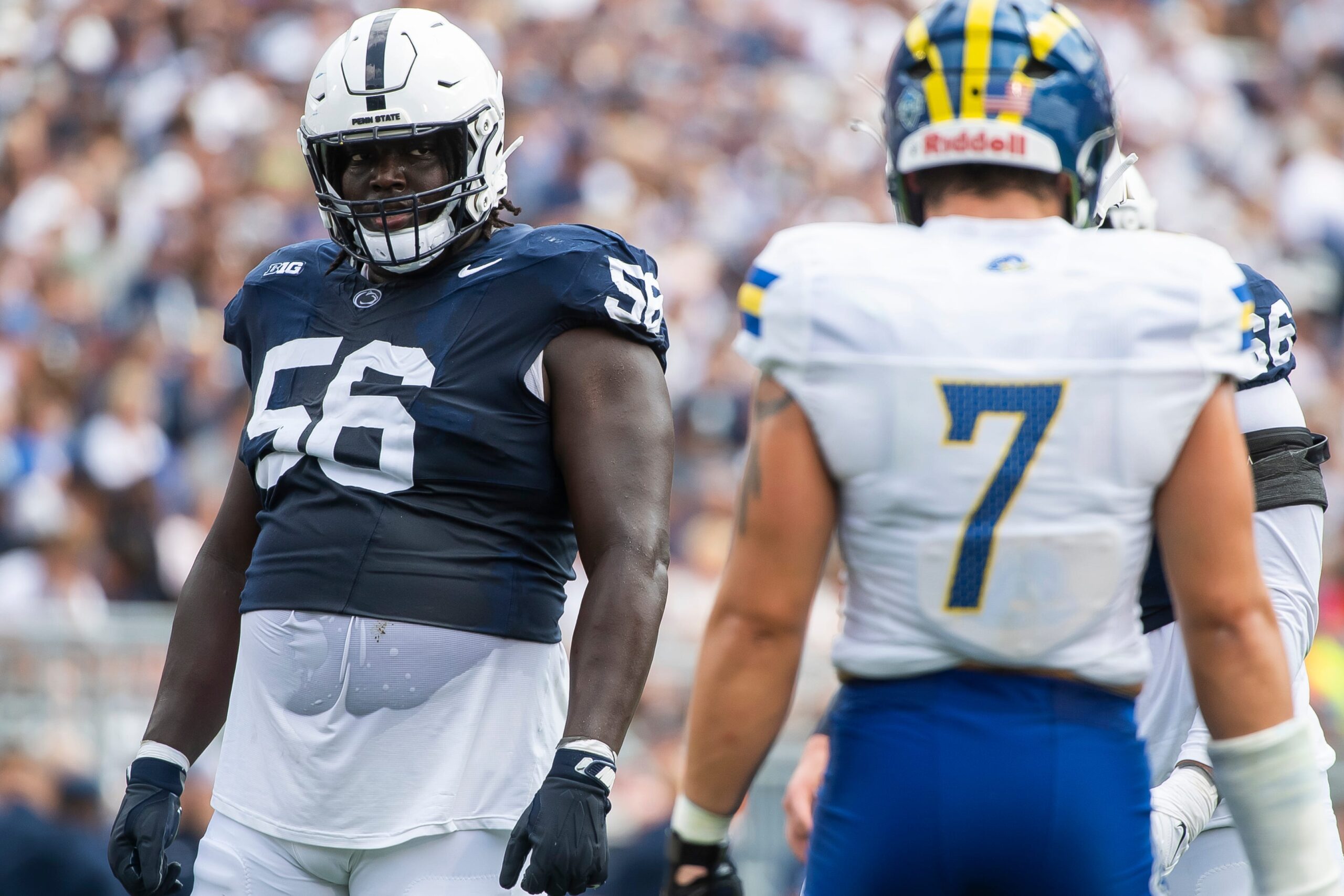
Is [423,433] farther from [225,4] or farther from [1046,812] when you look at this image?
[225,4]

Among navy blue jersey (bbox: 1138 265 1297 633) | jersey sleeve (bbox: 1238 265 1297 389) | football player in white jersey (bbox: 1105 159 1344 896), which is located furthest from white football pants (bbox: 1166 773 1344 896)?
jersey sleeve (bbox: 1238 265 1297 389)

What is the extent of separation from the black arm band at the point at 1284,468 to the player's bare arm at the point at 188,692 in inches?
72.9

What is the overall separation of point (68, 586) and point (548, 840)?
545 cm

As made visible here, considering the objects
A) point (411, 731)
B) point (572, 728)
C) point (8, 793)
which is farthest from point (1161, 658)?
point (8, 793)

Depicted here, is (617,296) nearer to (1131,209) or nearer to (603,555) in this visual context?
(603,555)

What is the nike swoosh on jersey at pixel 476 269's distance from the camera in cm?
318

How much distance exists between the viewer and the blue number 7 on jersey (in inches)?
83.7

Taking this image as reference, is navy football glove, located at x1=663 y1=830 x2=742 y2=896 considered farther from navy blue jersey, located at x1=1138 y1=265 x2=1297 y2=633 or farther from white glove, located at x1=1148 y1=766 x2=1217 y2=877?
navy blue jersey, located at x1=1138 y1=265 x2=1297 y2=633

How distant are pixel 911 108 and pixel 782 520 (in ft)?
1.89

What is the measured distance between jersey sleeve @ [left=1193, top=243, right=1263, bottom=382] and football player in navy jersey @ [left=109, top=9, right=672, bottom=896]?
113 centimetres

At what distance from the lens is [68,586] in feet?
24.8

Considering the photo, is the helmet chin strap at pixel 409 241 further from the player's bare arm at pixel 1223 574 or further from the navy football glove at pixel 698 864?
the player's bare arm at pixel 1223 574

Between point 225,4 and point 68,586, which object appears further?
point 225,4

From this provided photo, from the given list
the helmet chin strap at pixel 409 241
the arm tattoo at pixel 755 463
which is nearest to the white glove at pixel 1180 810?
the arm tattoo at pixel 755 463
